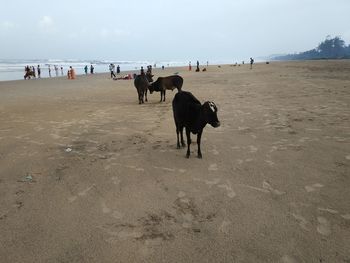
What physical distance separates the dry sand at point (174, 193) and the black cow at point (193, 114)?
0.61 m

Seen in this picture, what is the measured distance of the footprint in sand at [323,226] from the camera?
13.3 feet

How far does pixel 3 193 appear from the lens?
5.32m

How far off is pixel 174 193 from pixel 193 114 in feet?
6.48

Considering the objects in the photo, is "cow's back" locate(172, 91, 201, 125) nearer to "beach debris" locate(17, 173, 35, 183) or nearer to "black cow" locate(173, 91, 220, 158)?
"black cow" locate(173, 91, 220, 158)

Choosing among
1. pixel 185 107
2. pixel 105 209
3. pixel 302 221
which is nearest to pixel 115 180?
pixel 105 209

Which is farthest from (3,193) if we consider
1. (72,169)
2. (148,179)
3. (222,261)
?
(222,261)

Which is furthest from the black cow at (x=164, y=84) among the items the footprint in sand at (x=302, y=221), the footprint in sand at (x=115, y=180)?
the footprint in sand at (x=302, y=221)

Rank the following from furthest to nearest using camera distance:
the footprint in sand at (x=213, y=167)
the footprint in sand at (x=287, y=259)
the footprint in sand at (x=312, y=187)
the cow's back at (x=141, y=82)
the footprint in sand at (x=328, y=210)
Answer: the cow's back at (x=141, y=82), the footprint in sand at (x=213, y=167), the footprint in sand at (x=312, y=187), the footprint in sand at (x=328, y=210), the footprint in sand at (x=287, y=259)

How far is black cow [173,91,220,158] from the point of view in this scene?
6262mm

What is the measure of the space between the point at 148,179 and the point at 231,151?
7.27 ft

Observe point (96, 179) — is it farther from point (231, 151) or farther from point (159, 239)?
point (231, 151)

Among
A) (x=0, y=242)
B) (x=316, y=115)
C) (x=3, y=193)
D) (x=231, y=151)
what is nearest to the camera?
(x=0, y=242)

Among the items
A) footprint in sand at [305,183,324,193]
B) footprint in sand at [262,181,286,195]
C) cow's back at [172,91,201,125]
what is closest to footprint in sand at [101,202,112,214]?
footprint in sand at [262,181,286,195]

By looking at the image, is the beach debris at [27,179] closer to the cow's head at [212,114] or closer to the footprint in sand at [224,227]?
the cow's head at [212,114]
